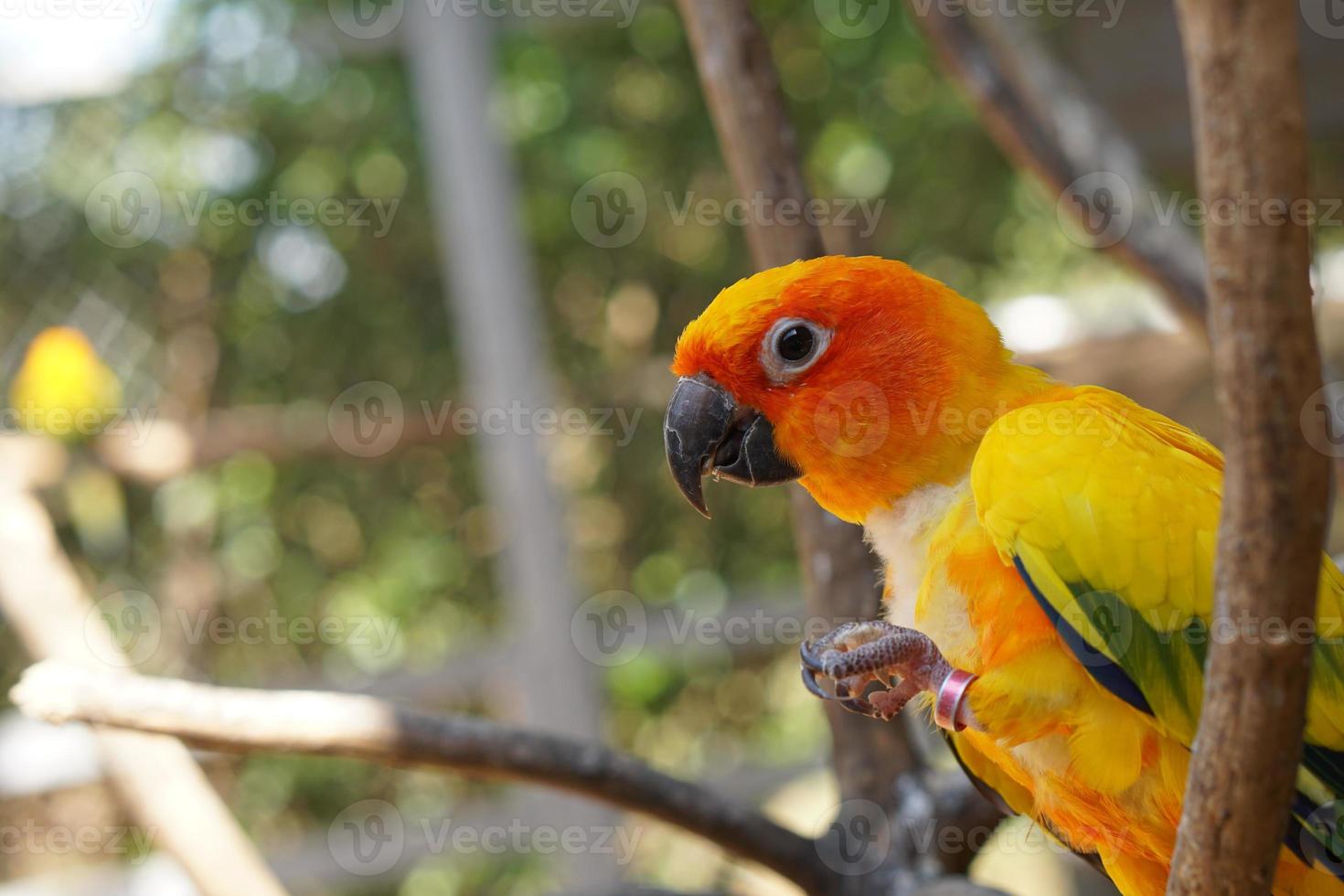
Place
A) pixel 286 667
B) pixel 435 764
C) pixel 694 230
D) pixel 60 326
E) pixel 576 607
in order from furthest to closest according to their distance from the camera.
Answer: pixel 694 230 → pixel 286 667 → pixel 60 326 → pixel 576 607 → pixel 435 764

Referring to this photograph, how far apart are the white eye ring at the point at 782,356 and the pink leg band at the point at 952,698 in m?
0.37

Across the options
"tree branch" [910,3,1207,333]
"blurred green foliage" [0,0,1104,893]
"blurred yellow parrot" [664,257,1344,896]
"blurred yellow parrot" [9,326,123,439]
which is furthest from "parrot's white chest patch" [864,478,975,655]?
"blurred yellow parrot" [9,326,123,439]

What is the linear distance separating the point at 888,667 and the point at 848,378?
33 centimetres

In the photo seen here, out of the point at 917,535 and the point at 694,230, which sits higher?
the point at 694,230

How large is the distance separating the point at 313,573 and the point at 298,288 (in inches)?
38.4

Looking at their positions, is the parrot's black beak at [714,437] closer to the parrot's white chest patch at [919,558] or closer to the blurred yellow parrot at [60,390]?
the parrot's white chest patch at [919,558]

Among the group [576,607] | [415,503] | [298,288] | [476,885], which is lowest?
[476,885]

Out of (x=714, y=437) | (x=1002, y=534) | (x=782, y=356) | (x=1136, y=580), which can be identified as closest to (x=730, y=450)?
(x=714, y=437)

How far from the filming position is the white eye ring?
1.16 m

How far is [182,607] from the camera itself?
3531 millimetres

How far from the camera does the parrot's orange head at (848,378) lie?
1133 millimetres

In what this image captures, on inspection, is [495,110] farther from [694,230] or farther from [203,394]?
[203,394]

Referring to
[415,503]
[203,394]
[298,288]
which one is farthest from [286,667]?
[298,288]

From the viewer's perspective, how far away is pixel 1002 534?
3.21 ft
